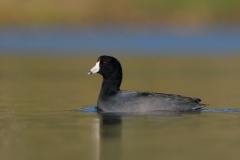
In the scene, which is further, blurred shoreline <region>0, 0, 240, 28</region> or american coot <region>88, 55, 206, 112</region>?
blurred shoreline <region>0, 0, 240, 28</region>

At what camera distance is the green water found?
13367mm

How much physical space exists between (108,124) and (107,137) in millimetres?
1466

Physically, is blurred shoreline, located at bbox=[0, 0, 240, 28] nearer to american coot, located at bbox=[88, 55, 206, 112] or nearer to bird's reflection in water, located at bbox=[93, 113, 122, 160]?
american coot, located at bbox=[88, 55, 206, 112]

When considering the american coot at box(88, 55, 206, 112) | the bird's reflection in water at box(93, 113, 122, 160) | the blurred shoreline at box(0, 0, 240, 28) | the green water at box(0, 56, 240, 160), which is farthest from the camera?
the blurred shoreline at box(0, 0, 240, 28)

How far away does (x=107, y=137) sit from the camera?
14.8 m

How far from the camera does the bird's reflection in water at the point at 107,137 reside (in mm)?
13141

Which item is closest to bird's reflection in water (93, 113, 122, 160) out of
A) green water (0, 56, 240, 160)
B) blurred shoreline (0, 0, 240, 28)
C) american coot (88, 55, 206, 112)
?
green water (0, 56, 240, 160)

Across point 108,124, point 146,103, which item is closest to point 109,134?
point 108,124

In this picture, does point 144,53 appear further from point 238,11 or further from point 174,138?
point 174,138

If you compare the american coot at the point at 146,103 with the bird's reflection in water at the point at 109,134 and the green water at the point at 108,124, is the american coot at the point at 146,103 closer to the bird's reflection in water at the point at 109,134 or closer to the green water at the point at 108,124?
the bird's reflection in water at the point at 109,134

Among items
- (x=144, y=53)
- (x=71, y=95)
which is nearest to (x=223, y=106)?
(x=71, y=95)

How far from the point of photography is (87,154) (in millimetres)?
13188

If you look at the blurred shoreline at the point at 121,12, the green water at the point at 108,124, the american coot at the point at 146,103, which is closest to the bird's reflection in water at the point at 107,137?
the green water at the point at 108,124

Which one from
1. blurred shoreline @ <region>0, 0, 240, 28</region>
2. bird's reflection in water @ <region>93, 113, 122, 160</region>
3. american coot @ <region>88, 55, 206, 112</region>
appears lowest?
bird's reflection in water @ <region>93, 113, 122, 160</region>
